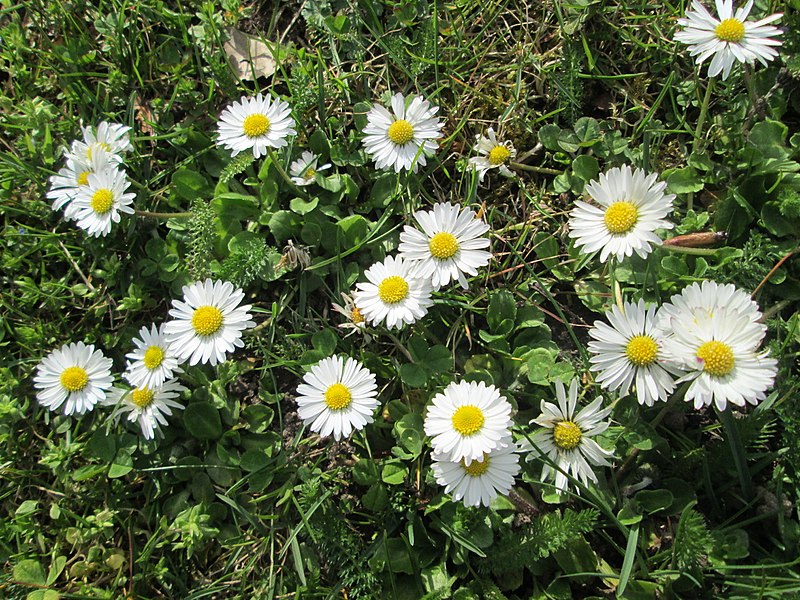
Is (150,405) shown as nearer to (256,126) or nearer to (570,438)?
(256,126)

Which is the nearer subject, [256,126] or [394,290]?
[394,290]

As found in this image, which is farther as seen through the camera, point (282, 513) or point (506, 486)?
point (282, 513)

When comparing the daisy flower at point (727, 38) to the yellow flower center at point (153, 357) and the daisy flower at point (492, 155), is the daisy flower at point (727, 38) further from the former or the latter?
the yellow flower center at point (153, 357)

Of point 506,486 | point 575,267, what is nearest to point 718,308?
point 575,267

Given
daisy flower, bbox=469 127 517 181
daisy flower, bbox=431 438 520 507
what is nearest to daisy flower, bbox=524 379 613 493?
daisy flower, bbox=431 438 520 507

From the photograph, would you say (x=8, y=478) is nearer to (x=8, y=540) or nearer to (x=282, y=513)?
(x=8, y=540)

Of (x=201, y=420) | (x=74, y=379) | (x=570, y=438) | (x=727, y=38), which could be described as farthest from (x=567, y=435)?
(x=74, y=379)
